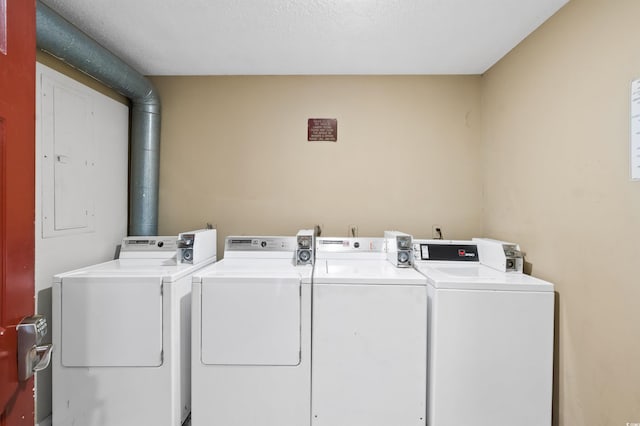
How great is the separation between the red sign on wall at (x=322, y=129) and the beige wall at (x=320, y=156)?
44 millimetres

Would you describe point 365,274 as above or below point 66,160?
below

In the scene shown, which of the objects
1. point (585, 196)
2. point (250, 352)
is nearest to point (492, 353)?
point (585, 196)

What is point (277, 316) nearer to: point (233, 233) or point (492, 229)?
point (233, 233)

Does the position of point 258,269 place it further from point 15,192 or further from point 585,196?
point 585,196

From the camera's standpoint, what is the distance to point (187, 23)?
193 centimetres

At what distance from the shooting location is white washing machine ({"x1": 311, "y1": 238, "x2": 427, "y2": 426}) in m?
1.73

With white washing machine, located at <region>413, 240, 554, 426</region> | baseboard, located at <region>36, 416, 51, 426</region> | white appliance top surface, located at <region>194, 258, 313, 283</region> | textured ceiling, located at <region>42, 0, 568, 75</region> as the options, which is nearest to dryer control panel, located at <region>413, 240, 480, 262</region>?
white washing machine, located at <region>413, 240, 554, 426</region>

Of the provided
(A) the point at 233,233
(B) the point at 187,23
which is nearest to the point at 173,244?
(A) the point at 233,233

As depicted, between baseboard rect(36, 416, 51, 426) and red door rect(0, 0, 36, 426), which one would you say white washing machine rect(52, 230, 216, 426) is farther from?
red door rect(0, 0, 36, 426)

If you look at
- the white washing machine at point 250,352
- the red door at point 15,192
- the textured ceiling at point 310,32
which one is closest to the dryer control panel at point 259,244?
the white washing machine at point 250,352

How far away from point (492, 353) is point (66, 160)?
2.86 metres

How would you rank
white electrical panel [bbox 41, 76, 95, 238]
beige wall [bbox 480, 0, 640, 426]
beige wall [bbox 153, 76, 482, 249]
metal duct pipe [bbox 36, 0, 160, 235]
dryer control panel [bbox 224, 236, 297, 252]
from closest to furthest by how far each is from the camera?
beige wall [bbox 480, 0, 640, 426] < white electrical panel [bbox 41, 76, 95, 238] < metal duct pipe [bbox 36, 0, 160, 235] < dryer control panel [bbox 224, 236, 297, 252] < beige wall [bbox 153, 76, 482, 249]

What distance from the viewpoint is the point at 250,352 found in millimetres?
1723

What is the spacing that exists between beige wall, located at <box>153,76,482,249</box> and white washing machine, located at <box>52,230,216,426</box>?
40.8 inches
